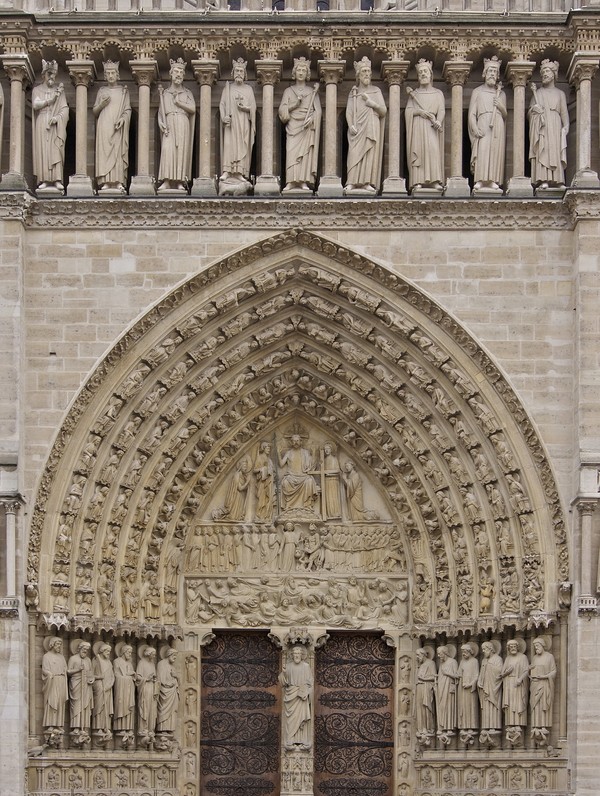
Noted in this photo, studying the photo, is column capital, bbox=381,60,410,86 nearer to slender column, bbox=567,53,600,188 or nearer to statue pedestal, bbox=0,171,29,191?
slender column, bbox=567,53,600,188

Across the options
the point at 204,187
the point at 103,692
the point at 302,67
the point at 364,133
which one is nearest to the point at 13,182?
the point at 204,187

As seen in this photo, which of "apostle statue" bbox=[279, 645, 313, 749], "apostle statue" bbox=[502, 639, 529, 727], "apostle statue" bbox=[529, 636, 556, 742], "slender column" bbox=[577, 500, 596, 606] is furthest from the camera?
"apostle statue" bbox=[279, 645, 313, 749]

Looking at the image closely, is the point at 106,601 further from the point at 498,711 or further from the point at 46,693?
the point at 498,711

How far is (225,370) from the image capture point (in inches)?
827

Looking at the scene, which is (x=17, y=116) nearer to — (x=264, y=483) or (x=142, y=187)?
(x=142, y=187)

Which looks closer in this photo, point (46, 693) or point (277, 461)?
point (46, 693)

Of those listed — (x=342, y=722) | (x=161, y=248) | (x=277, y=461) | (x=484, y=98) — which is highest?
(x=484, y=98)

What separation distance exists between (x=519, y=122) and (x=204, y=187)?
2.95 meters

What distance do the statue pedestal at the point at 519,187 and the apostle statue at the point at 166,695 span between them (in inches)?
210

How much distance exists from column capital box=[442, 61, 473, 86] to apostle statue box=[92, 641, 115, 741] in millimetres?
6099

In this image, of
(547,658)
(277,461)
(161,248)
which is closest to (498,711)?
(547,658)

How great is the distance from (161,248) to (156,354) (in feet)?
3.18

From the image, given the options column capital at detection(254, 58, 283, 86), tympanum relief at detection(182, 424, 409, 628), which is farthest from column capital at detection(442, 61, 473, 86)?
tympanum relief at detection(182, 424, 409, 628)

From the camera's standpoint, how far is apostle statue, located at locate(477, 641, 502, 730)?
20453mm
